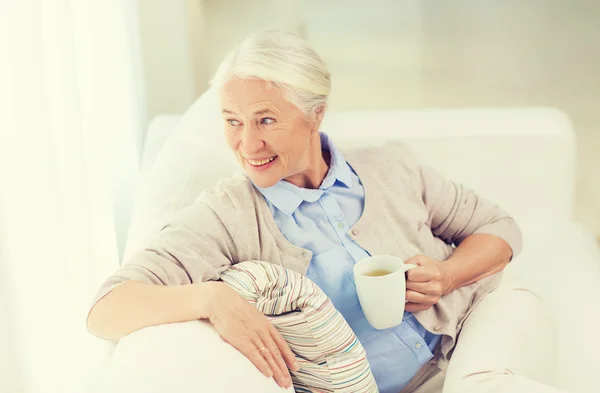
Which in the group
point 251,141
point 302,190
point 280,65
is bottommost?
point 302,190

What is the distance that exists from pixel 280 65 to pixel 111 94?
80 centimetres

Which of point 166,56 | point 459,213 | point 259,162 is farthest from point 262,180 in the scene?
point 166,56

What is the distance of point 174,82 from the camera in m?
2.96

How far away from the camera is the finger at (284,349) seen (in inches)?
57.5

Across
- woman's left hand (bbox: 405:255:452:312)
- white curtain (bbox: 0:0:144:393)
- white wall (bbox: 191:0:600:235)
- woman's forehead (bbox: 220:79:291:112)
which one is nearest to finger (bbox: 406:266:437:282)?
woman's left hand (bbox: 405:255:452:312)

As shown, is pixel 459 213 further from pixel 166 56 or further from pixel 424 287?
pixel 166 56

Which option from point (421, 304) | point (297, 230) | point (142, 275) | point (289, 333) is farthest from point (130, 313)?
point (421, 304)

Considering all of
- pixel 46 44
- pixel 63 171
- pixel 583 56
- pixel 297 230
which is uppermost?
pixel 46 44

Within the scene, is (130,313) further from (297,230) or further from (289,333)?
(297,230)

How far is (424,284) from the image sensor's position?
1.66m

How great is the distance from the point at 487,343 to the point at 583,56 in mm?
4106

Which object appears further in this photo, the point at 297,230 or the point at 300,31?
the point at 300,31

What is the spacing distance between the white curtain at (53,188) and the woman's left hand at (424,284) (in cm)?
64

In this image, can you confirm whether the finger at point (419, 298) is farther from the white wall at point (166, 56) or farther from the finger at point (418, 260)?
the white wall at point (166, 56)
